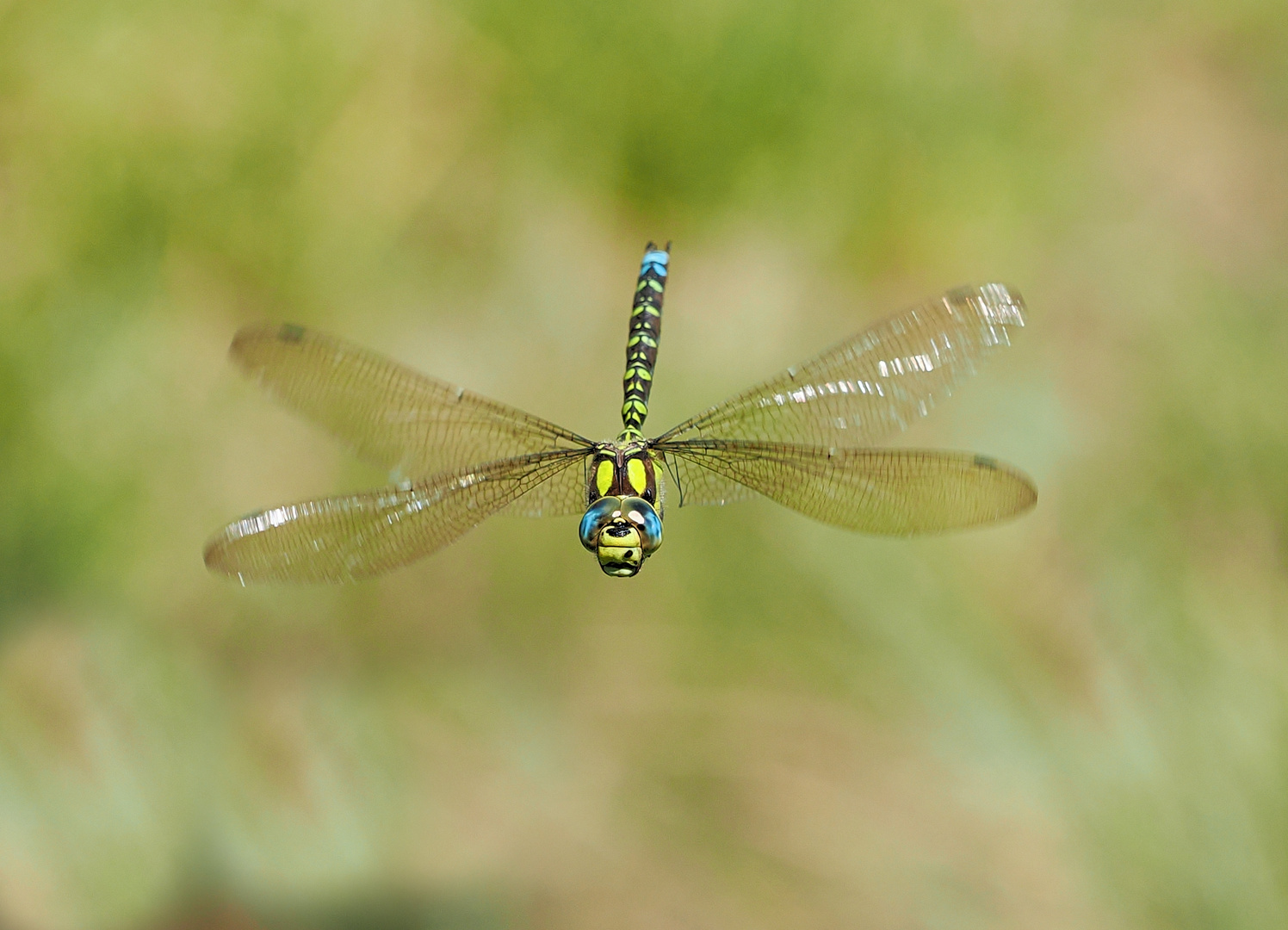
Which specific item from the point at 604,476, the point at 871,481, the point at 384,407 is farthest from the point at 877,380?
the point at 384,407

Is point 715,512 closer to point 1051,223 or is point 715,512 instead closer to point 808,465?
point 808,465

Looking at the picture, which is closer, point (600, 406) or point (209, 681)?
point (209, 681)

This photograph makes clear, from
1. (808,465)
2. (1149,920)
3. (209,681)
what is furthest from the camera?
(209,681)

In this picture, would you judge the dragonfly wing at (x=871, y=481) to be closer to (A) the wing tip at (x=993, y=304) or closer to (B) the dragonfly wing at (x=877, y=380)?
(B) the dragonfly wing at (x=877, y=380)

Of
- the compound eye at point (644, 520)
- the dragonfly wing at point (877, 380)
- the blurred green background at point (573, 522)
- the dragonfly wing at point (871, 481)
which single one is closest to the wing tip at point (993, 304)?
the dragonfly wing at point (877, 380)

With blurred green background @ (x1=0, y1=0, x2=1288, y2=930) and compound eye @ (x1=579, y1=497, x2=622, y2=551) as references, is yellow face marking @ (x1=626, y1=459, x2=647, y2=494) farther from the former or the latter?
blurred green background @ (x1=0, y1=0, x2=1288, y2=930)

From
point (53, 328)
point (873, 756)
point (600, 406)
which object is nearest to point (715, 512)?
point (600, 406)

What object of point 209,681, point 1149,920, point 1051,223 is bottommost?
point 1149,920
